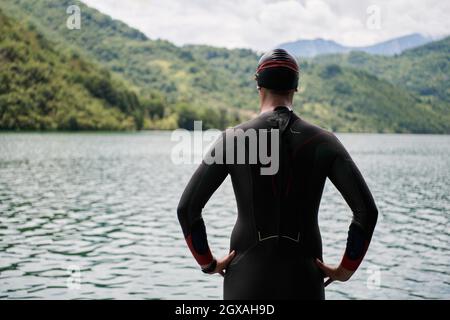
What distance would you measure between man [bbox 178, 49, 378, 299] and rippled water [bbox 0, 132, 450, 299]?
12569mm

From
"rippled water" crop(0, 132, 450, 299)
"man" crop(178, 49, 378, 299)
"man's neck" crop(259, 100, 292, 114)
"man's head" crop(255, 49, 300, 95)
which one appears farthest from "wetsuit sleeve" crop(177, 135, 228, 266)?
"rippled water" crop(0, 132, 450, 299)

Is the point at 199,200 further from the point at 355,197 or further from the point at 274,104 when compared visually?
the point at 355,197

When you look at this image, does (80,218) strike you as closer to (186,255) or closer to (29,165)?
(186,255)

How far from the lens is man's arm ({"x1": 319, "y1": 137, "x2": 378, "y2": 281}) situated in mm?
3961

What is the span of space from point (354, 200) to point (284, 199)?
48cm

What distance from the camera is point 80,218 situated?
3086 cm

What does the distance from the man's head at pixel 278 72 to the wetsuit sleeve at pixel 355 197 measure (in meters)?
0.53

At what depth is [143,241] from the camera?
25000 mm

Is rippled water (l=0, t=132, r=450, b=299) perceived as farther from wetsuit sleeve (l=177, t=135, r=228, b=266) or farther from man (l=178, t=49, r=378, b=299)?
man (l=178, t=49, r=378, b=299)

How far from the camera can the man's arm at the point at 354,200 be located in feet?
13.0

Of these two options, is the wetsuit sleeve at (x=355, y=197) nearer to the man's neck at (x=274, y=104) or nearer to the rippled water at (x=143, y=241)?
the man's neck at (x=274, y=104)

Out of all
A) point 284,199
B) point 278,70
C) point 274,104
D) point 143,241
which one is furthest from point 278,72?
point 143,241

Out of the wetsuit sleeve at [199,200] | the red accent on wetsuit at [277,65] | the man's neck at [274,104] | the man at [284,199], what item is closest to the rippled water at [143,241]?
the wetsuit sleeve at [199,200]
